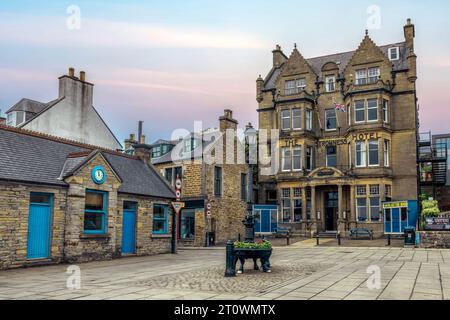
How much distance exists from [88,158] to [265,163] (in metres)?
23.8

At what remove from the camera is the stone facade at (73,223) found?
49.2 feet

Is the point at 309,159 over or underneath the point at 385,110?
underneath

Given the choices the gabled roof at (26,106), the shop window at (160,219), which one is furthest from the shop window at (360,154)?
the gabled roof at (26,106)

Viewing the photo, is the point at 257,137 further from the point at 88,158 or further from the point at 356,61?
the point at 88,158

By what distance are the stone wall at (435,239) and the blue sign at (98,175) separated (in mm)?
17595

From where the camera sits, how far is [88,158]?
1802 centimetres

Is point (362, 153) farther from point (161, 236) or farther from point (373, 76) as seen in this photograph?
point (161, 236)

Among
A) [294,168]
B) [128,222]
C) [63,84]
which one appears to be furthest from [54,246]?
[294,168]

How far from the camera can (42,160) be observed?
17.2m

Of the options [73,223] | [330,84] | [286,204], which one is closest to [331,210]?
[286,204]

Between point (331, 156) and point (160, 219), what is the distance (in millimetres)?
19718

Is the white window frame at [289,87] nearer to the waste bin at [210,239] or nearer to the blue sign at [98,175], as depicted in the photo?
the waste bin at [210,239]

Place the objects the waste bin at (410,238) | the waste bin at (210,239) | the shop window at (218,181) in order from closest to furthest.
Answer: the waste bin at (410,238) → the waste bin at (210,239) → the shop window at (218,181)

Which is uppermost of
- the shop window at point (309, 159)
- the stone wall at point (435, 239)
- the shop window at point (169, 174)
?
the shop window at point (309, 159)
